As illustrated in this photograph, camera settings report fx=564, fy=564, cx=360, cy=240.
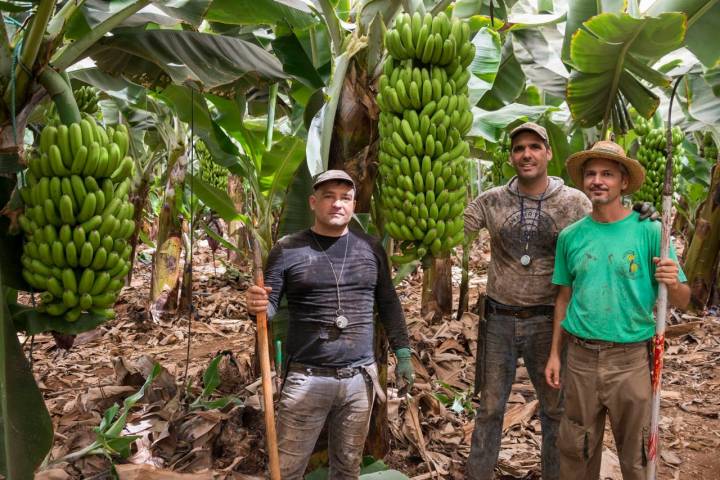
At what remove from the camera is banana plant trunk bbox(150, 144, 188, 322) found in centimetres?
556

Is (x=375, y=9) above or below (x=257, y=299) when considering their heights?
above

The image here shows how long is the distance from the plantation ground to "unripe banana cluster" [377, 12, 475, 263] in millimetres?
1468

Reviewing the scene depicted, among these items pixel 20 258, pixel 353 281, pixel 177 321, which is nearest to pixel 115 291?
pixel 20 258

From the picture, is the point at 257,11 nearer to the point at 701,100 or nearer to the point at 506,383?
the point at 506,383

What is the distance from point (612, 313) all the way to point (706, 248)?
4089 mm

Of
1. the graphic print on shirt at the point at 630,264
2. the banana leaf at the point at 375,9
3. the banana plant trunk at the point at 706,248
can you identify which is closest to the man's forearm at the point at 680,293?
the graphic print on shirt at the point at 630,264

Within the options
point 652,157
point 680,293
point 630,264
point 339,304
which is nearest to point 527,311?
point 630,264

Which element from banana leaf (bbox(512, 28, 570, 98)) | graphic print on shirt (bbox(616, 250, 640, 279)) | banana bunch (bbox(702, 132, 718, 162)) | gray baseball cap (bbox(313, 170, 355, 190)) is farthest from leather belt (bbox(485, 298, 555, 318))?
banana bunch (bbox(702, 132, 718, 162))

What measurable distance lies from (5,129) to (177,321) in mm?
4455

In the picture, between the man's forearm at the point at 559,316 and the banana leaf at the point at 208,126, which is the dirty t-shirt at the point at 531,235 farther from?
the banana leaf at the point at 208,126

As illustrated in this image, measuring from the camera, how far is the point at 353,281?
2145 millimetres

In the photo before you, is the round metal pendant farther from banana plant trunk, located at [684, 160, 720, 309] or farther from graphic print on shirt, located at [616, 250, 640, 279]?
banana plant trunk, located at [684, 160, 720, 309]

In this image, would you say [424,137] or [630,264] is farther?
[630,264]

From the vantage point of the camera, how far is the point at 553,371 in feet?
7.74
